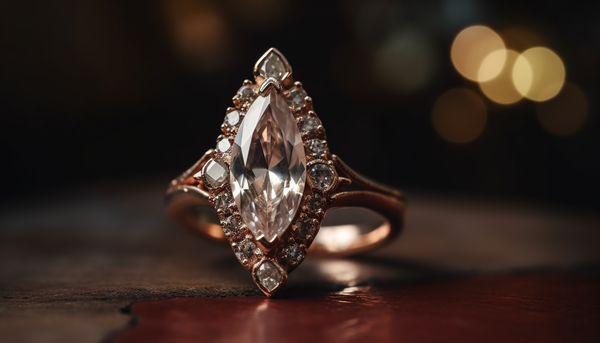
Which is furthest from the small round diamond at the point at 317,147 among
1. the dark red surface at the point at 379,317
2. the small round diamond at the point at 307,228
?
the dark red surface at the point at 379,317

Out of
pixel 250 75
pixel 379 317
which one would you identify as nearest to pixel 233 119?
pixel 379 317

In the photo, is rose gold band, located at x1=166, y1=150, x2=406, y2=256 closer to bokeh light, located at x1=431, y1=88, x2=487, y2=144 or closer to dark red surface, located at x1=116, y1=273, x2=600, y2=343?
dark red surface, located at x1=116, y1=273, x2=600, y2=343

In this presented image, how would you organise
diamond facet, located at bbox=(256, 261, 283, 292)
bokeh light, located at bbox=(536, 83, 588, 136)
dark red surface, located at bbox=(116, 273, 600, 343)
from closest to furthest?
Result: dark red surface, located at bbox=(116, 273, 600, 343), diamond facet, located at bbox=(256, 261, 283, 292), bokeh light, located at bbox=(536, 83, 588, 136)

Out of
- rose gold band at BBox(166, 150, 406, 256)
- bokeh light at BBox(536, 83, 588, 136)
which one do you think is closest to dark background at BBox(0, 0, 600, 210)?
bokeh light at BBox(536, 83, 588, 136)

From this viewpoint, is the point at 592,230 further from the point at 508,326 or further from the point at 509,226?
the point at 508,326

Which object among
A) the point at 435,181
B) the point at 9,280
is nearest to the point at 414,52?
the point at 435,181

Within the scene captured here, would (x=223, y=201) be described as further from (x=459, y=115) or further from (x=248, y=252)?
(x=459, y=115)

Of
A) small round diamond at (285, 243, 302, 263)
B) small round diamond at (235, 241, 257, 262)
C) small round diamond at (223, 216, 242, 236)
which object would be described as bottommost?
small round diamond at (285, 243, 302, 263)
